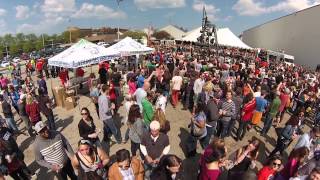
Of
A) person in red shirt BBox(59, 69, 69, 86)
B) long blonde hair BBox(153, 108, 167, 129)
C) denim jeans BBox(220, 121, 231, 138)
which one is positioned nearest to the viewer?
long blonde hair BBox(153, 108, 167, 129)

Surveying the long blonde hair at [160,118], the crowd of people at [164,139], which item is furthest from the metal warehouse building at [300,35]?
the long blonde hair at [160,118]

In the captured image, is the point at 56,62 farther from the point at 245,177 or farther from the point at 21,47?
the point at 21,47

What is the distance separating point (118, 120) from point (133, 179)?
5.37 meters

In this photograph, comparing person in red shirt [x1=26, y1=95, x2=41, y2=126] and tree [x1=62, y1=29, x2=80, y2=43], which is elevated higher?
tree [x1=62, y1=29, x2=80, y2=43]

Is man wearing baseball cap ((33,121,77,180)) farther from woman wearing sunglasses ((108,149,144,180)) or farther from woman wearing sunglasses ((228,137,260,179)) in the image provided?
woman wearing sunglasses ((228,137,260,179))

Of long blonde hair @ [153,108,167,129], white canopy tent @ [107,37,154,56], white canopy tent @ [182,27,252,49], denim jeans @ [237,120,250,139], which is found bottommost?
denim jeans @ [237,120,250,139]

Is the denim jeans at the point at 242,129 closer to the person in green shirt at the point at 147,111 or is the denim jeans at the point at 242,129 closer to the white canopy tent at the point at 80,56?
the person in green shirt at the point at 147,111

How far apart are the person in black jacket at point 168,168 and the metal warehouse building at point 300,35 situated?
1034 inches

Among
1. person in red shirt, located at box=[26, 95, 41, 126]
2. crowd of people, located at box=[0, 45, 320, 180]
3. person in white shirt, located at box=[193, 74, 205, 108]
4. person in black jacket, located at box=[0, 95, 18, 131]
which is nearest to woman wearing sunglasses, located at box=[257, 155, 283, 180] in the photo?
crowd of people, located at box=[0, 45, 320, 180]

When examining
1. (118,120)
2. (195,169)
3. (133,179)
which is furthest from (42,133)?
(118,120)

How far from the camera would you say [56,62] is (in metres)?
10.4

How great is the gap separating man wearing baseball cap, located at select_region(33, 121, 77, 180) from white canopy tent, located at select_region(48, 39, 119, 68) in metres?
6.31

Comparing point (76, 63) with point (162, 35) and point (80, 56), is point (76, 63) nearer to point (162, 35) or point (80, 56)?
point (80, 56)

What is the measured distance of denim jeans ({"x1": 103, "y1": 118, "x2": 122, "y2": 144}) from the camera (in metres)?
6.14
